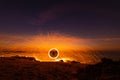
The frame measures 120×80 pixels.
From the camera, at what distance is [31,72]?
69.0ft

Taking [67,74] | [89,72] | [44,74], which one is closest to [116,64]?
[89,72]

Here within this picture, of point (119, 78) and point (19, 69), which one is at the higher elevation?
point (19, 69)

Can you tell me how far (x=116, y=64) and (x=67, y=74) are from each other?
4112 mm

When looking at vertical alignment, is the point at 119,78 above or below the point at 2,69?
below

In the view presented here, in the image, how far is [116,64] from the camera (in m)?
20.0

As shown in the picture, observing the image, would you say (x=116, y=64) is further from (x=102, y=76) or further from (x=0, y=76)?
(x=0, y=76)

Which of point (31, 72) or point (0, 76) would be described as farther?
point (31, 72)

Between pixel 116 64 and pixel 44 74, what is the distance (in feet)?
19.5

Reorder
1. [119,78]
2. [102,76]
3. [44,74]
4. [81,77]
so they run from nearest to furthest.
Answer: [119,78], [102,76], [81,77], [44,74]

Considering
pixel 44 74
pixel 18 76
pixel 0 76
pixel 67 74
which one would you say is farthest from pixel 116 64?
pixel 0 76

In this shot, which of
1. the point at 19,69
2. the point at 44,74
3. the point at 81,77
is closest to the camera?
the point at 81,77

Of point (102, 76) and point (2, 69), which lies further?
point (2, 69)

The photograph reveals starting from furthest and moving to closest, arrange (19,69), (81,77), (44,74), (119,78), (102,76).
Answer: (19,69)
(44,74)
(81,77)
(102,76)
(119,78)

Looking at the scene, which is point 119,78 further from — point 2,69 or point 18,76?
point 2,69
